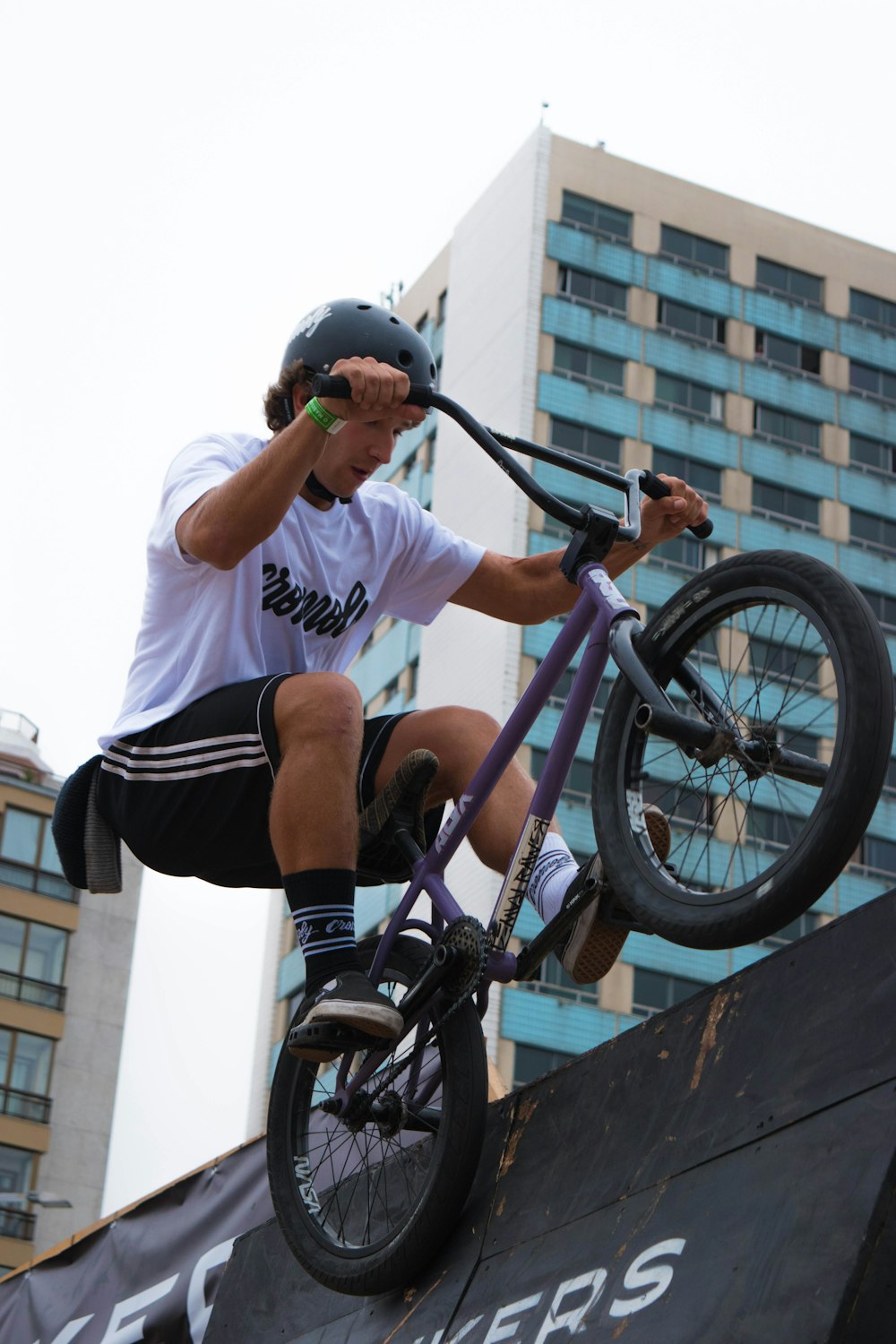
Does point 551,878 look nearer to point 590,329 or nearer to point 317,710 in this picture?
point 317,710

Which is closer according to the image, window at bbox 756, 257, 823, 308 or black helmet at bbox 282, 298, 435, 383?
black helmet at bbox 282, 298, 435, 383

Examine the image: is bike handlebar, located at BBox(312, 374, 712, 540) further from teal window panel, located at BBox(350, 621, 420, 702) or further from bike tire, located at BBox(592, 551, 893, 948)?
teal window panel, located at BBox(350, 621, 420, 702)

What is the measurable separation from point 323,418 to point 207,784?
1.07 metres

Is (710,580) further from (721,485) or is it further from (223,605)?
(721,485)

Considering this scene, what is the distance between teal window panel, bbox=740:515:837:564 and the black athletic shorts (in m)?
49.8

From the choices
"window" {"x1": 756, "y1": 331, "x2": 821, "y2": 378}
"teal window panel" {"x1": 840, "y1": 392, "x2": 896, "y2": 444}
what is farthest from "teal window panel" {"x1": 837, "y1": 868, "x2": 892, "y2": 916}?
"window" {"x1": 756, "y1": 331, "x2": 821, "y2": 378}

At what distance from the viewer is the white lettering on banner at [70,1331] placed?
7.04 metres

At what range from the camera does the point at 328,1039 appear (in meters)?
4.52

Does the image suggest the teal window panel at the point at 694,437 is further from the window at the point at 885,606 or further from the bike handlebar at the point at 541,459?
the bike handlebar at the point at 541,459

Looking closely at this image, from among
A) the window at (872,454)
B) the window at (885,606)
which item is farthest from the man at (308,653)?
the window at (872,454)

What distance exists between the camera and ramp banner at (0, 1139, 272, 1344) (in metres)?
6.47

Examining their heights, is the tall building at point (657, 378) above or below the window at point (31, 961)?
above

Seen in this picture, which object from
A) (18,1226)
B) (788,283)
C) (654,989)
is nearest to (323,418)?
(654,989)

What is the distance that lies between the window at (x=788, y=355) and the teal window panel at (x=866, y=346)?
96 cm
